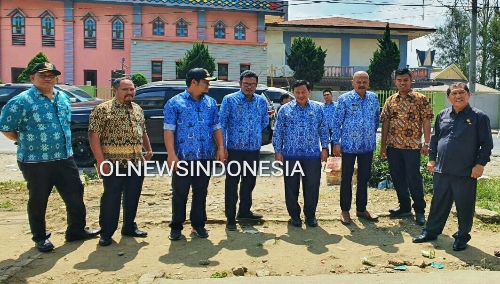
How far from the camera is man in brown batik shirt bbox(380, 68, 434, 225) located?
5.57m

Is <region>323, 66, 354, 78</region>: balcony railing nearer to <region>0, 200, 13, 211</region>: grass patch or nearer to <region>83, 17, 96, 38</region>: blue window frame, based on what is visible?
<region>83, 17, 96, 38</region>: blue window frame

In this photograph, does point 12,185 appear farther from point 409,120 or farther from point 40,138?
point 409,120

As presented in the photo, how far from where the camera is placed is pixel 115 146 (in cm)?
489

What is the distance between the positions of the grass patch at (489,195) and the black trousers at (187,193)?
150 inches

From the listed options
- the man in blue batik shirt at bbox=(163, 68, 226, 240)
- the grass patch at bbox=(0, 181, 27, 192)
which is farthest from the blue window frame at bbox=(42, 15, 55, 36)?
the man in blue batik shirt at bbox=(163, 68, 226, 240)

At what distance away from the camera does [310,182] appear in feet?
18.2

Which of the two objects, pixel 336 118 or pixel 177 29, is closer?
pixel 336 118

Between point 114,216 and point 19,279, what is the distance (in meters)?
1.14

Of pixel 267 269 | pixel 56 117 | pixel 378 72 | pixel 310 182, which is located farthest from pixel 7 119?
pixel 378 72

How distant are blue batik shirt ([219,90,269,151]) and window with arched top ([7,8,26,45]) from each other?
93.4 ft

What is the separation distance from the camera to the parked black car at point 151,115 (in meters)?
9.45

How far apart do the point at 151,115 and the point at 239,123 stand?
4869 mm

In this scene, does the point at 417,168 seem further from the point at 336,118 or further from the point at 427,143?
the point at 336,118

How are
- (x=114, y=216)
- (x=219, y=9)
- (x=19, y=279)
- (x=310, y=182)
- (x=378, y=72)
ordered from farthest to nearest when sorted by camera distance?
(x=219, y=9) → (x=378, y=72) → (x=310, y=182) → (x=114, y=216) → (x=19, y=279)
